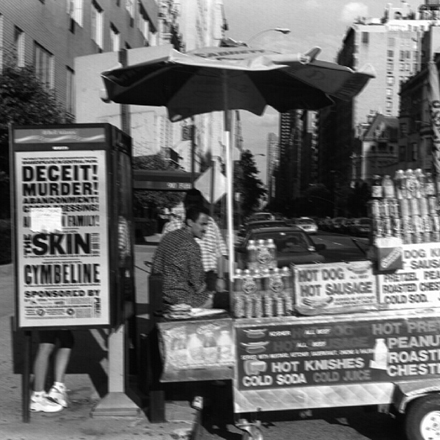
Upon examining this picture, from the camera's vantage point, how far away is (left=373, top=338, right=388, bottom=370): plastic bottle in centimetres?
568

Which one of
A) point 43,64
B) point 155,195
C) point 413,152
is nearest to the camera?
point 43,64

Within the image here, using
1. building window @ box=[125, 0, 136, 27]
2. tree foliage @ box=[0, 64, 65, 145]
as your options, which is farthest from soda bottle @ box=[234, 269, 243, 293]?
building window @ box=[125, 0, 136, 27]

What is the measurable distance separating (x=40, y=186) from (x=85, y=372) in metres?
2.92

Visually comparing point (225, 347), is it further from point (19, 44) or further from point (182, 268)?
point (19, 44)

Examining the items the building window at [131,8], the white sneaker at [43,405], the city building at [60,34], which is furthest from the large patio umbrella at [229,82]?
the building window at [131,8]

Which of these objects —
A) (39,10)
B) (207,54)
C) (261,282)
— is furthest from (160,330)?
(39,10)

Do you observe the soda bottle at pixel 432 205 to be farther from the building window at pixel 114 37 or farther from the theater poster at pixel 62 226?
the building window at pixel 114 37

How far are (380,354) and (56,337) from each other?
278 centimetres

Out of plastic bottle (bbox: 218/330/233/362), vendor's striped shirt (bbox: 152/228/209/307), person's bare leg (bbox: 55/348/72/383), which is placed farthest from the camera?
person's bare leg (bbox: 55/348/72/383)

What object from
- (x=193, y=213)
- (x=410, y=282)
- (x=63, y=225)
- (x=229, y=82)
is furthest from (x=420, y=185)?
(x=63, y=225)

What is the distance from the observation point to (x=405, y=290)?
5703mm

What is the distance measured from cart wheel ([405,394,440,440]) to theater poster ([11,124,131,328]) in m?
2.50

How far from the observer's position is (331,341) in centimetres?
569

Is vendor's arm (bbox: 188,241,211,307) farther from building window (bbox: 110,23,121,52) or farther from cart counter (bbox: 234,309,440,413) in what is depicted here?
building window (bbox: 110,23,121,52)
